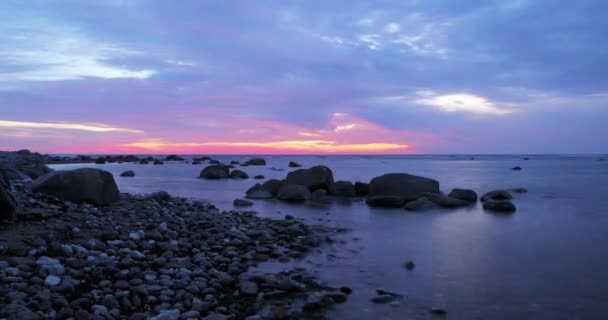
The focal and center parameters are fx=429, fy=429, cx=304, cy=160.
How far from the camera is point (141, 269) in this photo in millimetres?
6820

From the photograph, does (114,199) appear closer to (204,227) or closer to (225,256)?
(204,227)

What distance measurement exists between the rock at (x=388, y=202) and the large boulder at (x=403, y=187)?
0.58 meters

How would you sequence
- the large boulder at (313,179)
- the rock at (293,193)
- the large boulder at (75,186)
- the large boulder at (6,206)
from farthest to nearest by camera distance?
the large boulder at (313,179) < the rock at (293,193) < the large boulder at (75,186) < the large boulder at (6,206)

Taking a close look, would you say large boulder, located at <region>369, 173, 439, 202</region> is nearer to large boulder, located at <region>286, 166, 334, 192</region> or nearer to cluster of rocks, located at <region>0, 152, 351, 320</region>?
large boulder, located at <region>286, 166, 334, 192</region>

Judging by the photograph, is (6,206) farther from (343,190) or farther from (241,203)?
(343,190)

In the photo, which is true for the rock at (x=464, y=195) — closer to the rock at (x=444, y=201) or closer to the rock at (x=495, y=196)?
the rock at (x=495, y=196)

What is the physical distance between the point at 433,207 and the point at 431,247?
25.7 feet

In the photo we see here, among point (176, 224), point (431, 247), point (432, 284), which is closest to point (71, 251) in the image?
point (176, 224)

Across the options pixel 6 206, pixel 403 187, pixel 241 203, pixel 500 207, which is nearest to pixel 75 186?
pixel 6 206

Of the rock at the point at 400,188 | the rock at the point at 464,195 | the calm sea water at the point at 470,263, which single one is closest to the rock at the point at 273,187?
the rock at the point at 400,188

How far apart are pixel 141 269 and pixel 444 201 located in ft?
47.3

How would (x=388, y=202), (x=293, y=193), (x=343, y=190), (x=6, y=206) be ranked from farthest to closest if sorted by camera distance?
(x=343, y=190) < (x=293, y=193) < (x=388, y=202) < (x=6, y=206)

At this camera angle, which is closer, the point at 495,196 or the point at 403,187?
the point at 403,187

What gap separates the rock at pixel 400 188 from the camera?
19.1 m
